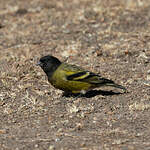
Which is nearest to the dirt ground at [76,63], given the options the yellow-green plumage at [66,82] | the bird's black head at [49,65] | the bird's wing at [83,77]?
the yellow-green plumage at [66,82]

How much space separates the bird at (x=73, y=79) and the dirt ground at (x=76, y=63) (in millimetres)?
211

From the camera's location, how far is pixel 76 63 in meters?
10.2

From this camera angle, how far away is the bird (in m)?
8.14

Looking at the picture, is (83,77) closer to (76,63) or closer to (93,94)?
(93,94)

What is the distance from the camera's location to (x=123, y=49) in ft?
34.9

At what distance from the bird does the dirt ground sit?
0.69ft

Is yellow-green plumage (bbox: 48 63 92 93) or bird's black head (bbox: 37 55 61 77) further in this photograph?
bird's black head (bbox: 37 55 61 77)

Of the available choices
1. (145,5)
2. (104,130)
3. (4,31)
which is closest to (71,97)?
(104,130)

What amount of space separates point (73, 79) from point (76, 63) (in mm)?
2084

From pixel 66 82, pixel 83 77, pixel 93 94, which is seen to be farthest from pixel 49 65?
pixel 93 94

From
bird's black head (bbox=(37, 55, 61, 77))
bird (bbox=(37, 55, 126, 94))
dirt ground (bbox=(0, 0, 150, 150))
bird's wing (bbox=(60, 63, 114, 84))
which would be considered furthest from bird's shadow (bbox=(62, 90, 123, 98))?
bird's black head (bbox=(37, 55, 61, 77))

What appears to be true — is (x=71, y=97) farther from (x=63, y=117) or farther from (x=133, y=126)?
(x=133, y=126)

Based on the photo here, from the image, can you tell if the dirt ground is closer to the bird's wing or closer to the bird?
the bird

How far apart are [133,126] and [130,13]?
22.9 ft
